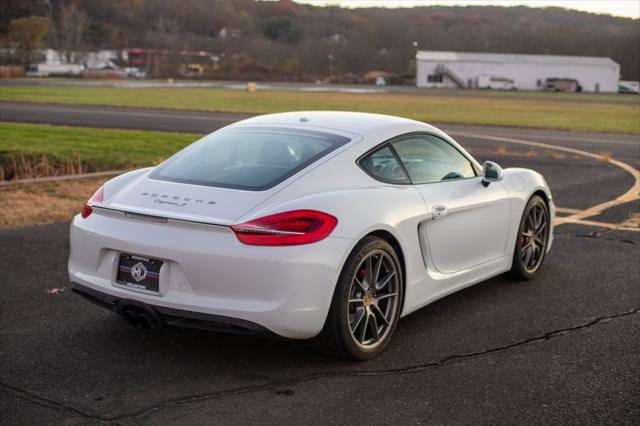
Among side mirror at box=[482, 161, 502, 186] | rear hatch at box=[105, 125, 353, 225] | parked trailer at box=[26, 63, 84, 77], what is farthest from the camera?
parked trailer at box=[26, 63, 84, 77]

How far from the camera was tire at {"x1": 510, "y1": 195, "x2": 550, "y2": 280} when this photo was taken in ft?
20.7

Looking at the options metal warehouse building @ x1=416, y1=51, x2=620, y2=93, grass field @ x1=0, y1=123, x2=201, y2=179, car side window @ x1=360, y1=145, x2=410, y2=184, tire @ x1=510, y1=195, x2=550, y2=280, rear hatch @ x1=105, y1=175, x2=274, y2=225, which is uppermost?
car side window @ x1=360, y1=145, x2=410, y2=184

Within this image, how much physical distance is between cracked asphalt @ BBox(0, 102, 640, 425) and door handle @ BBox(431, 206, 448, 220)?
2.40ft

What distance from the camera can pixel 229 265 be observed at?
162 inches

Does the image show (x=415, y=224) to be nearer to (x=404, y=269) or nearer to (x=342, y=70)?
(x=404, y=269)

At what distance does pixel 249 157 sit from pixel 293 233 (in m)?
0.96

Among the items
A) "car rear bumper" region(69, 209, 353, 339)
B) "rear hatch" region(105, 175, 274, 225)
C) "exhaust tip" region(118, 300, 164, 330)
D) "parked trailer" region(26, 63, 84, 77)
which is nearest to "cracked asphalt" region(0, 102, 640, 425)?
"exhaust tip" region(118, 300, 164, 330)

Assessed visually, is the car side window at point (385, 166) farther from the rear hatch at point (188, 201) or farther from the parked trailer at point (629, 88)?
the parked trailer at point (629, 88)

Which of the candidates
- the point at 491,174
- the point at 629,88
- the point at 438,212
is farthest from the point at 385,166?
the point at 629,88

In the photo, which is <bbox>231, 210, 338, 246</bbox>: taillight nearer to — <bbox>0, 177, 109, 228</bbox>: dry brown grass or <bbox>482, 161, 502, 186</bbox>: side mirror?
<bbox>482, 161, 502, 186</bbox>: side mirror

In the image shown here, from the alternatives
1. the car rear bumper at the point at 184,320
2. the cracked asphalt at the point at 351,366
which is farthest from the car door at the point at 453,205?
the car rear bumper at the point at 184,320

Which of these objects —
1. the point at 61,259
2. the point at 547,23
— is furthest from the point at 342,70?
the point at 61,259

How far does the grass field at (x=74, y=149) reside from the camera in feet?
42.3

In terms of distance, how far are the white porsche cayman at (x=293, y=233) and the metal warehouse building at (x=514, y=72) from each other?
344 feet
